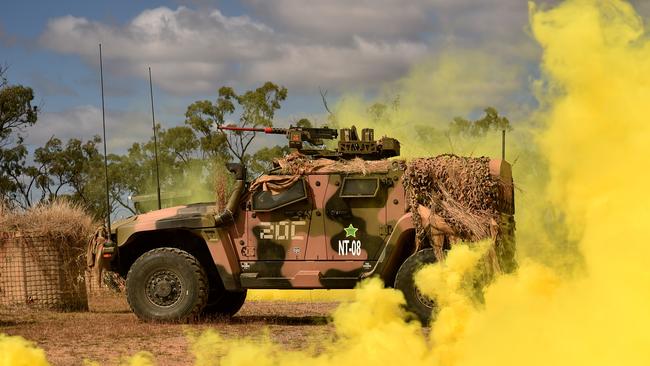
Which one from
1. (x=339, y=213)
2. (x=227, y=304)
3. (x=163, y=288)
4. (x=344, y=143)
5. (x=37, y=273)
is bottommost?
(x=227, y=304)

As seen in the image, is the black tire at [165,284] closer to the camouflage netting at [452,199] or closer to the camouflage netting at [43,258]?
the camouflage netting at [452,199]

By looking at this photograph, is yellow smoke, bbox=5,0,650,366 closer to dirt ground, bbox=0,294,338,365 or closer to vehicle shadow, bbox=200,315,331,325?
dirt ground, bbox=0,294,338,365

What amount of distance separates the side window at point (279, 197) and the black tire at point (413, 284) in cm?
155

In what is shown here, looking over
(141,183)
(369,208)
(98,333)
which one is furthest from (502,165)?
(141,183)

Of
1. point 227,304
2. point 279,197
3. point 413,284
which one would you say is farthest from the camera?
point 227,304

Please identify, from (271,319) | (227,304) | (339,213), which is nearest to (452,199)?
(339,213)

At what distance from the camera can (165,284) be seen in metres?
11.6

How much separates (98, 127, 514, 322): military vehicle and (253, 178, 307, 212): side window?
1cm

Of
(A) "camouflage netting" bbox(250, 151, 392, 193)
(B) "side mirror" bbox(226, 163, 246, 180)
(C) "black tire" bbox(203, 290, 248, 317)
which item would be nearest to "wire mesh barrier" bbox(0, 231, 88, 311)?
(C) "black tire" bbox(203, 290, 248, 317)

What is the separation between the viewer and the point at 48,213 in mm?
15203

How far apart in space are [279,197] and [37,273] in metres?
5.45

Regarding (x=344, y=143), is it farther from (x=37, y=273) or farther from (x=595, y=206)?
(x=595, y=206)

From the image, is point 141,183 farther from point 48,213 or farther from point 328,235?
point 328,235

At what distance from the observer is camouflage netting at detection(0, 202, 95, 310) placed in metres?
14.8
